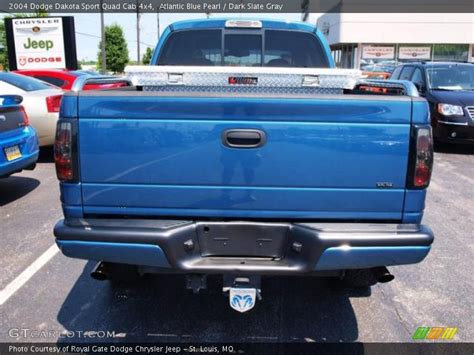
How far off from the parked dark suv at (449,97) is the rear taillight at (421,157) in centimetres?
748

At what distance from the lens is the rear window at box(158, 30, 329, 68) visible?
477 centimetres

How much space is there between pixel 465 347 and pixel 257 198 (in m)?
1.76

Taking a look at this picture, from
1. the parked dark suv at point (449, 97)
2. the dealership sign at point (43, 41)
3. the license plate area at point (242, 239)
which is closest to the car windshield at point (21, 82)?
the license plate area at point (242, 239)

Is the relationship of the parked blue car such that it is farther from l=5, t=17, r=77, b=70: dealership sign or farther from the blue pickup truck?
l=5, t=17, r=77, b=70: dealership sign

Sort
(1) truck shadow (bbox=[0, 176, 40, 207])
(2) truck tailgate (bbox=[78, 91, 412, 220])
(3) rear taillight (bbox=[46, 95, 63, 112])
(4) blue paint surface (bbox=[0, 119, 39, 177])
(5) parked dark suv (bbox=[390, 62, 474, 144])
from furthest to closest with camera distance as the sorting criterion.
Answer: (5) parked dark suv (bbox=[390, 62, 474, 144]) < (3) rear taillight (bbox=[46, 95, 63, 112]) < (1) truck shadow (bbox=[0, 176, 40, 207]) < (4) blue paint surface (bbox=[0, 119, 39, 177]) < (2) truck tailgate (bbox=[78, 91, 412, 220])

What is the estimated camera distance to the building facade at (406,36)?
36000 mm

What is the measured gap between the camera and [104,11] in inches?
1102

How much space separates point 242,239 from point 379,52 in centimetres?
3724

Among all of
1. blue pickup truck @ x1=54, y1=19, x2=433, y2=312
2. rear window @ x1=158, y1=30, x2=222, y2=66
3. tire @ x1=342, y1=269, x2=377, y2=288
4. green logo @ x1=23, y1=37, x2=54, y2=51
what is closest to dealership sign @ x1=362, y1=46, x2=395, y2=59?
green logo @ x1=23, y1=37, x2=54, y2=51

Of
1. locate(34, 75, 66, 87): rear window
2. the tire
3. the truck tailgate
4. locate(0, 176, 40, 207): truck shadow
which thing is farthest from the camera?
locate(34, 75, 66, 87): rear window

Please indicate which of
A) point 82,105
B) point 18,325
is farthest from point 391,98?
point 18,325

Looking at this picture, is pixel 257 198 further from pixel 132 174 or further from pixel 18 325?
pixel 18 325

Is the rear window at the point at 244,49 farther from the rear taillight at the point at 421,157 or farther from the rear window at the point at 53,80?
the rear window at the point at 53,80

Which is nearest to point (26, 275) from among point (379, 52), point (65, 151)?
point (65, 151)
